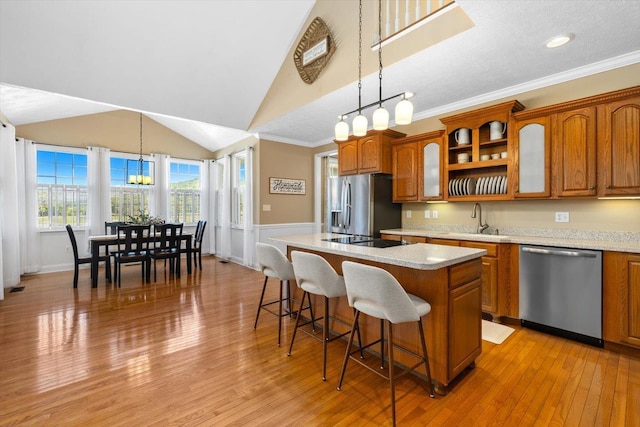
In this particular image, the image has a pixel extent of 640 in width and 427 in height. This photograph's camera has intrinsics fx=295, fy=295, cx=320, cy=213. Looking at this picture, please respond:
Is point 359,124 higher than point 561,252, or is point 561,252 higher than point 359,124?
point 359,124

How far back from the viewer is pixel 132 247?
16.1 feet

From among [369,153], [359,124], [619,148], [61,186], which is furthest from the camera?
[61,186]

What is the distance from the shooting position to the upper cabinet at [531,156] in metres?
3.07

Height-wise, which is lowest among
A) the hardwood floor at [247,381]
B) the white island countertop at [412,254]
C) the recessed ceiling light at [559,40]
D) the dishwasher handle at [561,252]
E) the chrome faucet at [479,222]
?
the hardwood floor at [247,381]

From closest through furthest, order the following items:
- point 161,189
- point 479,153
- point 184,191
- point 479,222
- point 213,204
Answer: point 479,153 < point 479,222 < point 161,189 < point 184,191 < point 213,204

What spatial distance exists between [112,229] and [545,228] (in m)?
6.90

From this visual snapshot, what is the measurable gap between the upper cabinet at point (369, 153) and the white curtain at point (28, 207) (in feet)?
18.7

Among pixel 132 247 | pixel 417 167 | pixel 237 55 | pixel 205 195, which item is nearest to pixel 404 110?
pixel 417 167

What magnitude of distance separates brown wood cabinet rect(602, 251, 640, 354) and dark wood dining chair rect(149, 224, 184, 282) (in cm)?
571

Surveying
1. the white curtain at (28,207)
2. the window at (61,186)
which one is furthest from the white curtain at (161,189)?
the white curtain at (28,207)

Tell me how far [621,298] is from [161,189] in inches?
312

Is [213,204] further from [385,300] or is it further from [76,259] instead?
[385,300]

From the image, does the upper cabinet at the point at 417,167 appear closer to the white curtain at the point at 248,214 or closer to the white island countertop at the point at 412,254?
the white island countertop at the point at 412,254

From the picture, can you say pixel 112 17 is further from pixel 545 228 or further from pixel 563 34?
pixel 545 228
